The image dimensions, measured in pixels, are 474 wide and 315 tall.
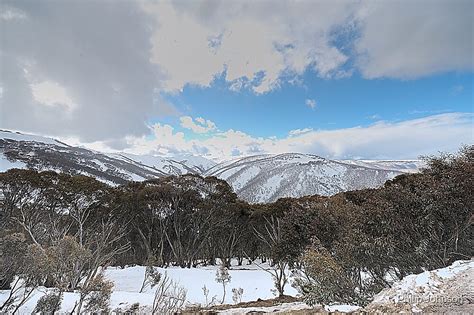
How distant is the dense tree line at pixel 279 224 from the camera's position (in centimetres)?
998

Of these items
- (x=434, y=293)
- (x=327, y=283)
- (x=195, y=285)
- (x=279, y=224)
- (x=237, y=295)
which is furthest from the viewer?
(x=195, y=285)

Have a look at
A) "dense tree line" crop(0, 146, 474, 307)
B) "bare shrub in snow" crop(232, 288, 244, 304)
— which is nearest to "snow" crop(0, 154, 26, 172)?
"dense tree line" crop(0, 146, 474, 307)

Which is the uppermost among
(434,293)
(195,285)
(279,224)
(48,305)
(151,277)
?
→ (279,224)

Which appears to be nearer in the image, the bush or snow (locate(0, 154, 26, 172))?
the bush

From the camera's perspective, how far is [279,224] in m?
18.7

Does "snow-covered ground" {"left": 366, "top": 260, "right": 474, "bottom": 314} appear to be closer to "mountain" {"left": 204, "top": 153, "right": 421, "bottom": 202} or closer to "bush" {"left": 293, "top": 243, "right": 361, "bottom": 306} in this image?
Answer: "bush" {"left": 293, "top": 243, "right": 361, "bottom": 306}

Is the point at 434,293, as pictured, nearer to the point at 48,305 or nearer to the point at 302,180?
the point at 48,305

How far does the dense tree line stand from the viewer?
393 inches

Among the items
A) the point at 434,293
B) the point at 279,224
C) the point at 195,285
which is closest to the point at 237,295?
the point at 195,285

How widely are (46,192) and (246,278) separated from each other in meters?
16.7

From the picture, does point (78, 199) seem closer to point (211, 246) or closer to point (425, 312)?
point (211, 246)

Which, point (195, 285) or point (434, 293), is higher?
point (434, 293)

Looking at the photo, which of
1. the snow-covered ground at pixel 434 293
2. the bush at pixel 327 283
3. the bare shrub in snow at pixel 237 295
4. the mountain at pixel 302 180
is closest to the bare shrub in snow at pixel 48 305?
the bush at pixel 327 283

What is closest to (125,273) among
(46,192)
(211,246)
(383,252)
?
(46,192)
